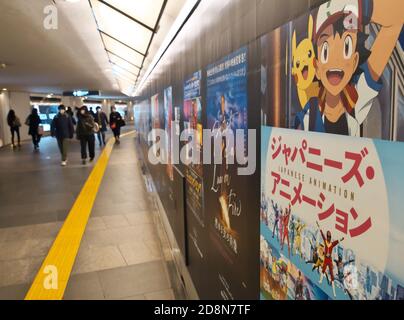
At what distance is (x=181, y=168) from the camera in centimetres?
308

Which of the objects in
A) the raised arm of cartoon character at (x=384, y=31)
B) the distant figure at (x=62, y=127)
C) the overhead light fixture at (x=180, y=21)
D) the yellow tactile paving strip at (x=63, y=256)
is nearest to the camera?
the raised arm of cartoon character at (x=384, y=31)

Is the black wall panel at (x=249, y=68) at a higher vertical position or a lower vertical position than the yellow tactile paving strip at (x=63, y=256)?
higher

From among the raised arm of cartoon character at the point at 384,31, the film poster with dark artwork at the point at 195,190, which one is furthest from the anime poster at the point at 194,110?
the raised arm of cartoon character at the point at 384,31

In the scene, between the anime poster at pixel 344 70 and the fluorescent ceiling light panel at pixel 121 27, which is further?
the fluorescent ceiling light panel at pixel 121 27

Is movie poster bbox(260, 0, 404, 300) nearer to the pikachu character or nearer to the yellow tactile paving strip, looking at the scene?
the pikachu character

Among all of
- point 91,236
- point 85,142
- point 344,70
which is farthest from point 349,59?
point 85,142

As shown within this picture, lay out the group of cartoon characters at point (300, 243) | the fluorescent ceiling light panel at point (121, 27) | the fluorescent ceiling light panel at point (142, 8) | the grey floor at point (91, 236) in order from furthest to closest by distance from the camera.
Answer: the fluorescent ceiling light panel at point (121, 27) < the fluorescent ceiling light panel at point (142, 8) < the grey floor at point (91, 236) < the group of cartoon characters at point (300, 243)

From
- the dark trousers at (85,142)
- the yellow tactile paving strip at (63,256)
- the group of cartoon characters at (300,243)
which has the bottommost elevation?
the yellow tactile paving strip at (63,256)

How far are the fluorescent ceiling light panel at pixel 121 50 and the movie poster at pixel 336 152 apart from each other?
4.68m

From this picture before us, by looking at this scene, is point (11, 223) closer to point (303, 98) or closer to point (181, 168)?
point (181, 168)

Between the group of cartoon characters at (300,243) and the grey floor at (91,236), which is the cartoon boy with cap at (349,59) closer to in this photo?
the group of cartoon characters at (300,243)

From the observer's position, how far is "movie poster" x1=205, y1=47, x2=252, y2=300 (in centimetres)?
152

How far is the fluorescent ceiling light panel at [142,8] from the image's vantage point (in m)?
3.33

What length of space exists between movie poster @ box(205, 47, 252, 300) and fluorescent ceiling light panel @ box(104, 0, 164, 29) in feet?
5.66
